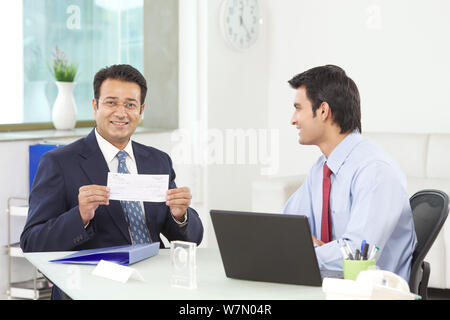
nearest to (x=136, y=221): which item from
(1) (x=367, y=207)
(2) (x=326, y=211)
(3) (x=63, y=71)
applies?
(2) (x=326, y=211)

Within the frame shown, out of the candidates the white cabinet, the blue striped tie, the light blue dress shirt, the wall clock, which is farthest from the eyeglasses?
the wall clock

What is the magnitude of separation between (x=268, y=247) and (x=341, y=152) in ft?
2.06

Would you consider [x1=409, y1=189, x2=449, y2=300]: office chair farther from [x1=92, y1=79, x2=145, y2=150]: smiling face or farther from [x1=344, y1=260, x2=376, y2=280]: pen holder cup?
[x1=92, y1=79, x2=145, y2=150]: smiling face

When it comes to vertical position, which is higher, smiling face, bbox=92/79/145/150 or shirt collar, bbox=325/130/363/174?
smiling face, bbox=92/79/145/150

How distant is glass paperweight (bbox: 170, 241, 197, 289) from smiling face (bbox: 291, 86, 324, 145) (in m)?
0.73

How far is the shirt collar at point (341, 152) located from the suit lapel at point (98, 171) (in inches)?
27.4

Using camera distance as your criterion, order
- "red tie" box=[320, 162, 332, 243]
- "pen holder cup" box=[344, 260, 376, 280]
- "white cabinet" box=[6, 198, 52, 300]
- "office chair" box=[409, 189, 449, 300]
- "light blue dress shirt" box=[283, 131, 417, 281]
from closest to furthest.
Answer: "pen holder cup" box=[344, 260, 376, 280], "light blue dress shirt" box=[283, 131, 417, 281], "office chair" box=[409, 189, 449, 300], "red tie" box=[320, 162, 332, 243], "white cabinet" box=[6, 198, 52, 300]

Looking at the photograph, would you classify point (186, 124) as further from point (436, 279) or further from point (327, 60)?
point (436, 279)

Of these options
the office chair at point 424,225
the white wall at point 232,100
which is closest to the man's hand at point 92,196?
the office chair at point 424,225

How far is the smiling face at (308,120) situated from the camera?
2.24 meters

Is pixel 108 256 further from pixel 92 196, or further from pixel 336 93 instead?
pixel 336 93

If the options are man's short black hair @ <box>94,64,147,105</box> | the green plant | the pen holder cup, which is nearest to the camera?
the pen holder cup

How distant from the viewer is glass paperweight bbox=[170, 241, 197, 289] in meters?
1.66

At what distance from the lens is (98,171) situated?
221 centimetres
